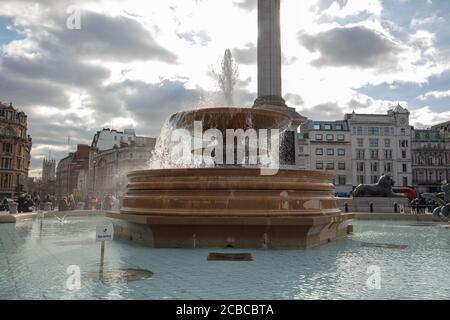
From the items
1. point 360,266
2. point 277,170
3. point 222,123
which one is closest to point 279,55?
point 222,123

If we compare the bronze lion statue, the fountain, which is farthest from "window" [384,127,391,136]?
the fountain

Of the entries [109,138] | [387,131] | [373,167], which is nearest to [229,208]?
[373,167]

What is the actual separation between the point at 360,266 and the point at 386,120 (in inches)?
2877

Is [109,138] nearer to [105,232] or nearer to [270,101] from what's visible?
[270,101]

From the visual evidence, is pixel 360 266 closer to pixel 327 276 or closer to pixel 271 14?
pixel 327 276

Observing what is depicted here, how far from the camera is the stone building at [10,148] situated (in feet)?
223

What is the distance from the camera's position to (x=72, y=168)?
125250mm

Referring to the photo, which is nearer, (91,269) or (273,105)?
(91,269)

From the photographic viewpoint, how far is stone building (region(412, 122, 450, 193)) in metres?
73.6

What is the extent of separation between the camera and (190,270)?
6500 millimetres

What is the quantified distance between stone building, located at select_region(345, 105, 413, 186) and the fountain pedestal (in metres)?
66.7

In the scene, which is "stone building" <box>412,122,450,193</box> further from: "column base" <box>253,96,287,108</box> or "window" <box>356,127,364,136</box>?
"column base" <box>253,96,287,108</box>

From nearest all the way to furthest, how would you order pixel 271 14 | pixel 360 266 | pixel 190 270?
1. pixel 190 270
2. pixel 360 266
3. pixel 271 14
